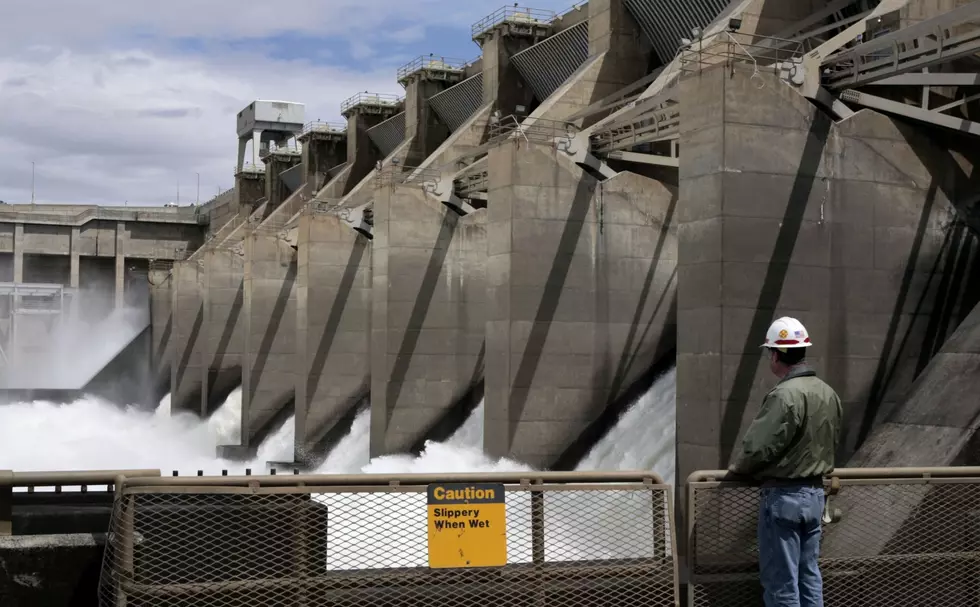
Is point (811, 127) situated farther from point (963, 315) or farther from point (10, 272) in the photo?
point (10, 272)

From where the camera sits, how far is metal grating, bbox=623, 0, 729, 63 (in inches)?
1107

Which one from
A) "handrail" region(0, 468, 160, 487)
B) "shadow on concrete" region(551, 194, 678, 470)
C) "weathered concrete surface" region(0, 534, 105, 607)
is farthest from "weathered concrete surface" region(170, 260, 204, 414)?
"weathered concrete surface" region(0, 534, 105, 607)

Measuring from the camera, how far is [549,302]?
74.9 ft

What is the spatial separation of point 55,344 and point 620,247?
1893 inches

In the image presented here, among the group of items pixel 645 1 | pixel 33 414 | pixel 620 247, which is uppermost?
pixel 645 1

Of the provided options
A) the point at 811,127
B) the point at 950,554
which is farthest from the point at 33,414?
the point at 950,554

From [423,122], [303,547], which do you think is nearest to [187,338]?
[423,122]

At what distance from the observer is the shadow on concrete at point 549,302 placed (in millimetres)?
22531

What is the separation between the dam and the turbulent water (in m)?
0.13

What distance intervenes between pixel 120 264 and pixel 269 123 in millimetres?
11610

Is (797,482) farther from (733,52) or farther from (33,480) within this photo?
(733,52)

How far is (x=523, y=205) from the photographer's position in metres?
22.6

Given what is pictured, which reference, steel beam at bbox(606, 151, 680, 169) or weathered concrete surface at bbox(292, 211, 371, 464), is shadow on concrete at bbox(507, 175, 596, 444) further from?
weathered concrete surface at bbox(292, 211, 371, 464)

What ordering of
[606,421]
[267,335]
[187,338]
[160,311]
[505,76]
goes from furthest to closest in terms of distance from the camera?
1. [160,311]
2. [187,338]
3. [267,335]
4. [505,76]
5. [606,421]
